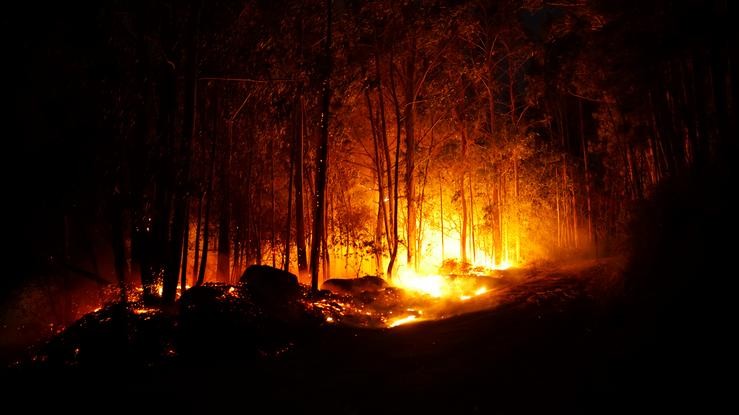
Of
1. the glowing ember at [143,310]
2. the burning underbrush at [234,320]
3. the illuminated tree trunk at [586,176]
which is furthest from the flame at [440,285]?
the illuminated tree trunk at [586,176]

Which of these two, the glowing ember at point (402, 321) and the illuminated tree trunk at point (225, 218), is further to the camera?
the illuminated tree trunk at point (225, 218)

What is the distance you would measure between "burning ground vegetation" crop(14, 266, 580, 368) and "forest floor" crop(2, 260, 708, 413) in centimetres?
2

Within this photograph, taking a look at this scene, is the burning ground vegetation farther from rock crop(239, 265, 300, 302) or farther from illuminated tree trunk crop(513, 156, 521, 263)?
illuminated tree trunk crop(513, 156, 521, 263)

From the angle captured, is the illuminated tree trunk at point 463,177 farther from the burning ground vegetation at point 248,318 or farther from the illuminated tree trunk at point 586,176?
the illuminated tree trunk at point 586,176

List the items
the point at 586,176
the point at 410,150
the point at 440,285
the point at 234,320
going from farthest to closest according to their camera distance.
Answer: the point at 586,176
the point at 410,150
the point at 440,285
the point at 234,320

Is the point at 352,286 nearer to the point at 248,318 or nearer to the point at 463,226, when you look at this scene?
the point at 248,318

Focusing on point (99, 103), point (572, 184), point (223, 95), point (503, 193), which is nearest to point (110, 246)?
point (99, 103)

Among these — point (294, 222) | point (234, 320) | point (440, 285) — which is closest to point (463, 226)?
point (440, 285)

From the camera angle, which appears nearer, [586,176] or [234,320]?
[234,320]

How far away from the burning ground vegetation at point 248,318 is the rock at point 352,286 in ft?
0.06

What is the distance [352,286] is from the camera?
8.37 m

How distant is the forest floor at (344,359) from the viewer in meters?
3.52

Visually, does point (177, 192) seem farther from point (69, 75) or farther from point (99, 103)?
point (69, 75)

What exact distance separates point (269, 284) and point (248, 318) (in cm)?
103
